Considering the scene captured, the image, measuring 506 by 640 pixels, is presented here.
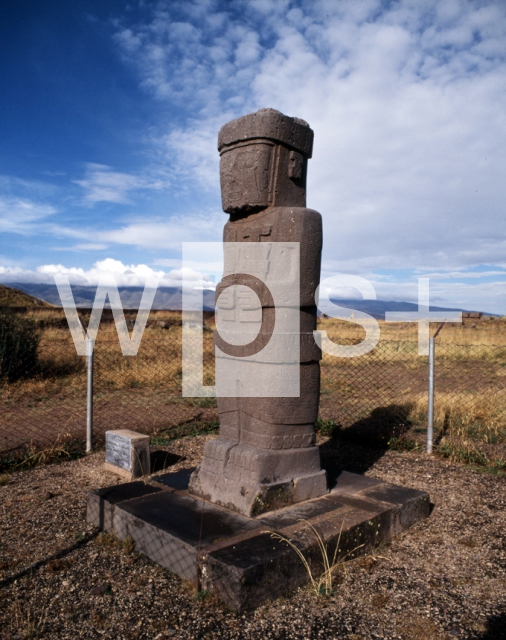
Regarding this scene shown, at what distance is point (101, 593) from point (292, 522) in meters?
1.37

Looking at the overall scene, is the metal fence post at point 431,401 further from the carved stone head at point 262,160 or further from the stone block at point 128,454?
the stone block at point 128,454

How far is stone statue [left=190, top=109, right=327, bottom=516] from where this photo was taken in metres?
4.08

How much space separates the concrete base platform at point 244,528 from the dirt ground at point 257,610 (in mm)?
94

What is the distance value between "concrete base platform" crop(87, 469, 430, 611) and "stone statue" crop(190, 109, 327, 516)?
8.5 inches

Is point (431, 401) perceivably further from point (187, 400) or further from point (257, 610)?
point (187, 400)

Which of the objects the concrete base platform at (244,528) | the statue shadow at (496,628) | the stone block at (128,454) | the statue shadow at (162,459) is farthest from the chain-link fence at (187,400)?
the statue shadow at (496,628)

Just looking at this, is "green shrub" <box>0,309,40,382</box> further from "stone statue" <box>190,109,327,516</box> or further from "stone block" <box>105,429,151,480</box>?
"stone statue" <box>190,109,327,516</box>

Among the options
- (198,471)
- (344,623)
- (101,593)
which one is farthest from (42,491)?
(344,623)

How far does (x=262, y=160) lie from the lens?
409 centimetres

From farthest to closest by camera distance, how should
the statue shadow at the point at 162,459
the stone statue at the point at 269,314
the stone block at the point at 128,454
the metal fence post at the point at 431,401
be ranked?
the metal fence post at the point at 431,401 → the statue shadow at the point at 162,459 → the stone block at the point at 128,454 → the stone statue at the point at 269,314

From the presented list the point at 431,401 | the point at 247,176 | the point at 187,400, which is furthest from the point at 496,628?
the point at 187,400

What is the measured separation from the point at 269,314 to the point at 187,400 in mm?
5920

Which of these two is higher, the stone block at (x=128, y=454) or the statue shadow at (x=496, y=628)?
the stone block at (x=128, y=454)

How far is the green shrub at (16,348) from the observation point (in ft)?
34.6
